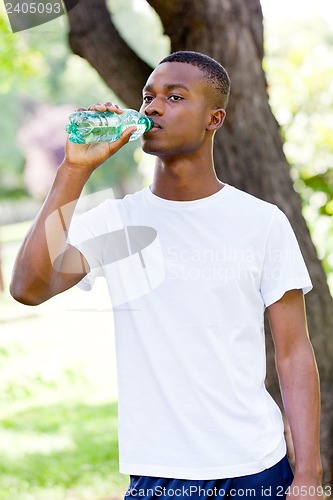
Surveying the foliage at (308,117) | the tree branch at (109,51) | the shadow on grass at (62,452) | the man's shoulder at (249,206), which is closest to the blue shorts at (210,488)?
the man's shoulder at (249,206)

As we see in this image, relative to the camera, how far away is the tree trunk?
12.7ft

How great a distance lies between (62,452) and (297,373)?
4300mm

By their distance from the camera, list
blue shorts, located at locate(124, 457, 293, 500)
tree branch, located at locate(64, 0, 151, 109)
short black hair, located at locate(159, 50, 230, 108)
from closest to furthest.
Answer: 1. blue shorts, located at locate(124, 457, 293, 500)
2. short black hair, located at locate(159, 50, 230, 108)
3. tree branch, located at locate(64, 0, 151, 109)

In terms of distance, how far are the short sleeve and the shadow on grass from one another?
11.0 ft

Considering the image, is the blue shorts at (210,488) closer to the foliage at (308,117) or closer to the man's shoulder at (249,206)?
the man's shoulder at (249,206)

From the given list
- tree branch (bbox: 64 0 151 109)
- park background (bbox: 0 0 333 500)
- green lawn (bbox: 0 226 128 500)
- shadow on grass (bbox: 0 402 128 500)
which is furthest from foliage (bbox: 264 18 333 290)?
tree branch (bbox: 64 0 151 109)

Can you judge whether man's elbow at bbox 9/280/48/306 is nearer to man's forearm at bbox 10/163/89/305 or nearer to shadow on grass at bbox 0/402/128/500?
man's forearm at bbox 10/163/89/305

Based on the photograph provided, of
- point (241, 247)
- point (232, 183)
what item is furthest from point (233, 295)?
point (232, 183)

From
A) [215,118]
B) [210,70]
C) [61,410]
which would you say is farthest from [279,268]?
[61,410]

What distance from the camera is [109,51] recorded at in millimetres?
4078

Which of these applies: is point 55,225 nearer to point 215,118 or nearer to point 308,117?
point 215,118

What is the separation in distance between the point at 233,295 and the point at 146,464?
1.64ft

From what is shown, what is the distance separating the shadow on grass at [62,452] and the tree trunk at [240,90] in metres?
1.99

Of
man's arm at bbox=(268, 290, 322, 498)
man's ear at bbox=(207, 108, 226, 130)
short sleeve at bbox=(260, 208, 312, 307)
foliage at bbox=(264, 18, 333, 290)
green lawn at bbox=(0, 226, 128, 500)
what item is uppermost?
man's ear at bbox=(207, 108, 226, 130)
